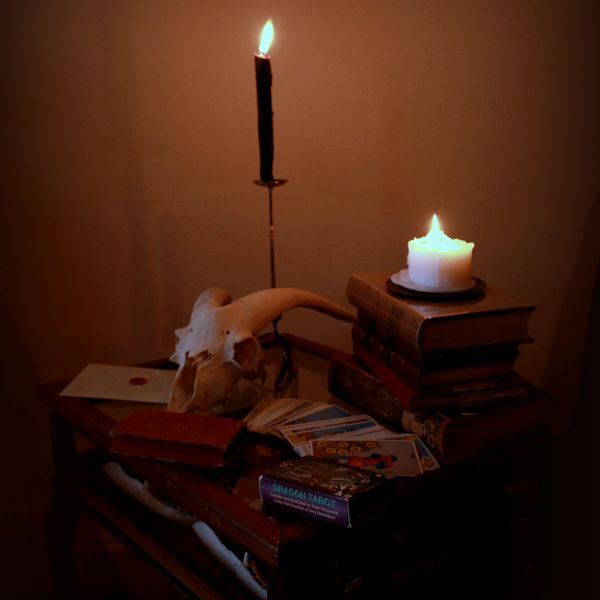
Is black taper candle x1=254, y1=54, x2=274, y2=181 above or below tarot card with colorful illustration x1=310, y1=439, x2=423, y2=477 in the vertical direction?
above

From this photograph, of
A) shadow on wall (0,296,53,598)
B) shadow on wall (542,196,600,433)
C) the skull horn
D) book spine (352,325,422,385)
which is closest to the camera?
book spine (352,325,422,385)

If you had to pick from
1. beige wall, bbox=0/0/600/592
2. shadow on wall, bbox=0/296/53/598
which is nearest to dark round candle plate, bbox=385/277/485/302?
beige wall, bbox=0/0/600/592

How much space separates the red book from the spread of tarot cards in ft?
0.27

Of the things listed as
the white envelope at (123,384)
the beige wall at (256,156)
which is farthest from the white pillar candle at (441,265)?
the beige wall at (256,156)

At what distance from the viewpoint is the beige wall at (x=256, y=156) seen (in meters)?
1.50

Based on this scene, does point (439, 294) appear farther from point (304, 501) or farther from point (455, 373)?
point (304, 501)

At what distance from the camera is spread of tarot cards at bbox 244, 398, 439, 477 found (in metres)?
0.94

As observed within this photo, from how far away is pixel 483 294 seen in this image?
1.07 m

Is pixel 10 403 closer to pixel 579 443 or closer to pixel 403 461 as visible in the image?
pixel 403 461

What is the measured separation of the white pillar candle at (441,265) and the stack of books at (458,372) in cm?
3

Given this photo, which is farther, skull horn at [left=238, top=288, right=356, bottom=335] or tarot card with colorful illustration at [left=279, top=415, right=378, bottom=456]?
skull horn at [left=238, top=288, right=356, bottom=335]

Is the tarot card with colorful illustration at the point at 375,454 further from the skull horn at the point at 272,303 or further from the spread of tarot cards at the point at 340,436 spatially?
the skull horn at the point at 272,303

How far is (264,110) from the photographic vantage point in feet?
3.80

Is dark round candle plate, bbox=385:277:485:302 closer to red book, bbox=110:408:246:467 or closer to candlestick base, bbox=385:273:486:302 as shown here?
candlestick base, bbox=385:273:486:302
